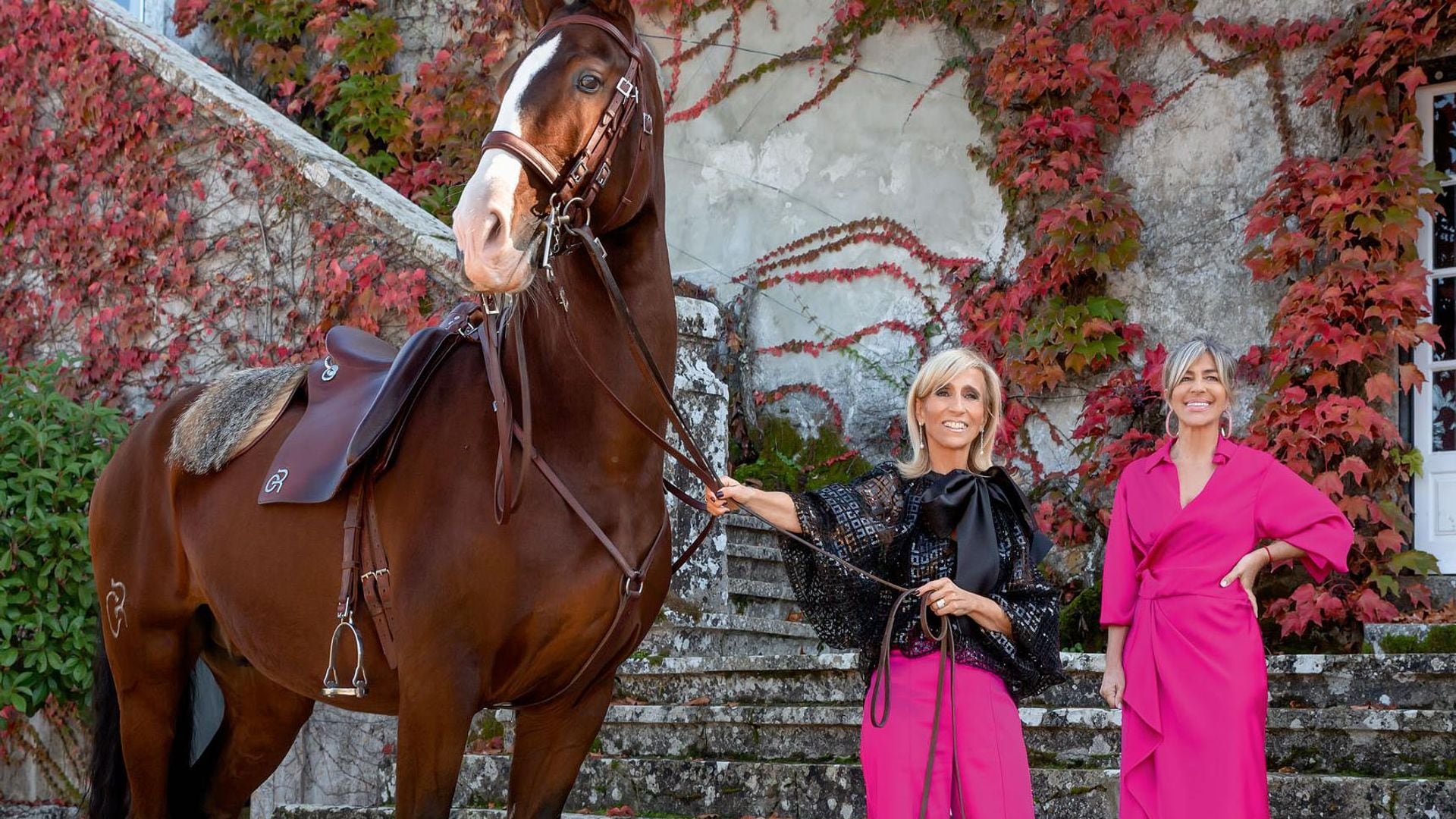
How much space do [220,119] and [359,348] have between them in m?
3.57

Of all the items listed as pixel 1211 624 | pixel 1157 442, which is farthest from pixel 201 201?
pixel 1211 624

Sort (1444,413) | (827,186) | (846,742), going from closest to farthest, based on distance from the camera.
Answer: (846,742) → (1444,413) → (827,186)

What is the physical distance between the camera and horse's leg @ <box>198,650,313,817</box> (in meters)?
4.06

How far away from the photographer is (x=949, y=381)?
3289 mm

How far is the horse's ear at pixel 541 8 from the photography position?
3055 mm

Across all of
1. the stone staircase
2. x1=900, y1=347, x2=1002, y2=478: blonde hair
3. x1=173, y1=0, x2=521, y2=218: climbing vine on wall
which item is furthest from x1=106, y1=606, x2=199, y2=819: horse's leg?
x1=173, y1=0, x2=521, y2=218: climbing vine on wall

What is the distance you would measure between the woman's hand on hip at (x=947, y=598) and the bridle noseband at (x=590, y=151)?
1.04 metres

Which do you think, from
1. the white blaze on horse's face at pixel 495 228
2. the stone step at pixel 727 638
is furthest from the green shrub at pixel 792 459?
the white blaze on horse's face at pixel 495 228

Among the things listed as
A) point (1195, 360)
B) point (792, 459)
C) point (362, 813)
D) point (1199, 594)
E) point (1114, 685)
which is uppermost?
point (792, 459)

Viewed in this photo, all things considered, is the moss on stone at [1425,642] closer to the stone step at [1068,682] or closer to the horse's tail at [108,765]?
the stone step at [1068,682]

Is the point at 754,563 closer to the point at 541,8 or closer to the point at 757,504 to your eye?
the point at 757,504

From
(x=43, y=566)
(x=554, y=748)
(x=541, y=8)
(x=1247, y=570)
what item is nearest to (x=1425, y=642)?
(x=1247, y=570)

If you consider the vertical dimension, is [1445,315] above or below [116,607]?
above

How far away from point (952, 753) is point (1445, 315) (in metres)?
4.45
